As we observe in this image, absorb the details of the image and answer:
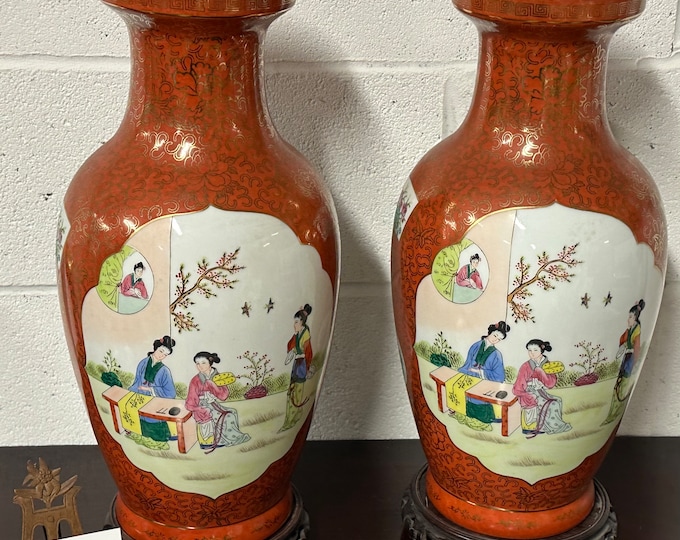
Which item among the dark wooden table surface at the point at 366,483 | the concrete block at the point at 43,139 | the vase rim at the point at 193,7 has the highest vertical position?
the vase rim at the point at 193,7

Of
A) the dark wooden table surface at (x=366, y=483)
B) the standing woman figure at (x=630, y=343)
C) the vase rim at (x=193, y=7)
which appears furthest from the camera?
the dark wooden table surface at (x=366, y=483)

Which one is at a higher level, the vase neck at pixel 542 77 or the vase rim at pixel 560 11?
the vase rim at pixel 560 11

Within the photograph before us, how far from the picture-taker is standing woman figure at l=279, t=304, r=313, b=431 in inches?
33.8

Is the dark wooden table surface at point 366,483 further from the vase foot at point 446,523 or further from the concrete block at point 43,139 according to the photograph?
the concrete block at point 43,139

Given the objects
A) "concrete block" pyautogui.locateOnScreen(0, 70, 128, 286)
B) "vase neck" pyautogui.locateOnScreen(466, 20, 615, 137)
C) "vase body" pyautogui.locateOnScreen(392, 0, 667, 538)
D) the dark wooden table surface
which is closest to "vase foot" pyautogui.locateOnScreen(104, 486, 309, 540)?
the dark wooden table surface

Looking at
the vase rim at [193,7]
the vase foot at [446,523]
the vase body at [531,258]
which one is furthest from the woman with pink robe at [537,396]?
the vase rim at [193,7]

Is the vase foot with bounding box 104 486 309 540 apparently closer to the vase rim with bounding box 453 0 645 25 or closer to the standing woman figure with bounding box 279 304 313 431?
the standing woman figure with bounding box 279 304 313 431

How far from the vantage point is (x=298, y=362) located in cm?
88

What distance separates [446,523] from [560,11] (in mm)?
474

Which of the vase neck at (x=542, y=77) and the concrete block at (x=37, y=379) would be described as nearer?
the vase neck at (x=542, y=77)

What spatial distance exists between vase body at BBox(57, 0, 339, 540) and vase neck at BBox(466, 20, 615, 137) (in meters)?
0.17

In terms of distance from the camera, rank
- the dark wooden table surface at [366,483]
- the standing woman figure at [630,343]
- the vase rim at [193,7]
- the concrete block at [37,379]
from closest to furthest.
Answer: the vase rim at [193,7]
the standing woman figure at [630,343]
the dark wooden table surface at [366,483]
the concrete block at [37,379]

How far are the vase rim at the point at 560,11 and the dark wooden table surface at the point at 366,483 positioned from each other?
0.50m

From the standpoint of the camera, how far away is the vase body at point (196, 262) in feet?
2.63
